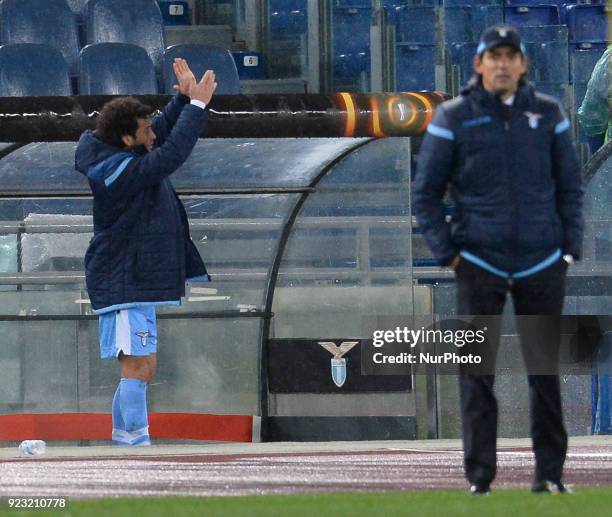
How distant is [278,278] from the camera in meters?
10.3

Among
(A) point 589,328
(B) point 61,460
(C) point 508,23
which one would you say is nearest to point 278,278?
(A) point 589,328

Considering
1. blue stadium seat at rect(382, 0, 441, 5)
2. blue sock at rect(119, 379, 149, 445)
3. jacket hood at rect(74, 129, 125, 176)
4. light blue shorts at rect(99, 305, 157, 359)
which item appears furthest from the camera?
blue stadium seat at rect(382, 0, 441, 5)

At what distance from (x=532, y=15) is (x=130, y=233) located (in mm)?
9444

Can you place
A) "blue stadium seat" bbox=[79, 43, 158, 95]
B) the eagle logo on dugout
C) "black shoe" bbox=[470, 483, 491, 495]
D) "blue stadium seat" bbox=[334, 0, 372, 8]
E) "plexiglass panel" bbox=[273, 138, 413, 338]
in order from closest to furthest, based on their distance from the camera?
"black shoe" bbox=[470, 483, 491, 495] → "plexiglass panel" bbox=[273, 138, 413, 338] → the eagle logo on dugout → "blue stadium seat" bbox=[79, 43, 158, 95] → "blue stadium seat" bbox=[334, 0, 372, 8]

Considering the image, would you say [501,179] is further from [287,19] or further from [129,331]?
[287,19]

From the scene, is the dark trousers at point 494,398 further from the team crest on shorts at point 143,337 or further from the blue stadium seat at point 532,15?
the blue stadium seat at point 532,15

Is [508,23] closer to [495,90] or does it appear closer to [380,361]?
[380,361]

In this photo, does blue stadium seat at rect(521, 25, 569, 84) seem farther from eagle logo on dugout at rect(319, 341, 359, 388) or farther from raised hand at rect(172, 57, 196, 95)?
raised hand at rect(172, 57, 196, 95)

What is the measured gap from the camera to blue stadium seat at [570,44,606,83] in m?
15.6

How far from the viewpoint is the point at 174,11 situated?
49.0 feet

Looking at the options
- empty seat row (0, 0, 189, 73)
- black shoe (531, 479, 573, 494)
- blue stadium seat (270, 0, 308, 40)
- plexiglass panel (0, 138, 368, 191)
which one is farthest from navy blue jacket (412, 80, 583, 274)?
blue stadium seat (270, 0, 308, 40)

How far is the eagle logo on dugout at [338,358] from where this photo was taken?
1013 centimetres

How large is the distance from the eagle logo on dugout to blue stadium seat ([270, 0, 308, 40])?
4468mm

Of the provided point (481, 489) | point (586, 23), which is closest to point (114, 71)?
point (586, 23)
